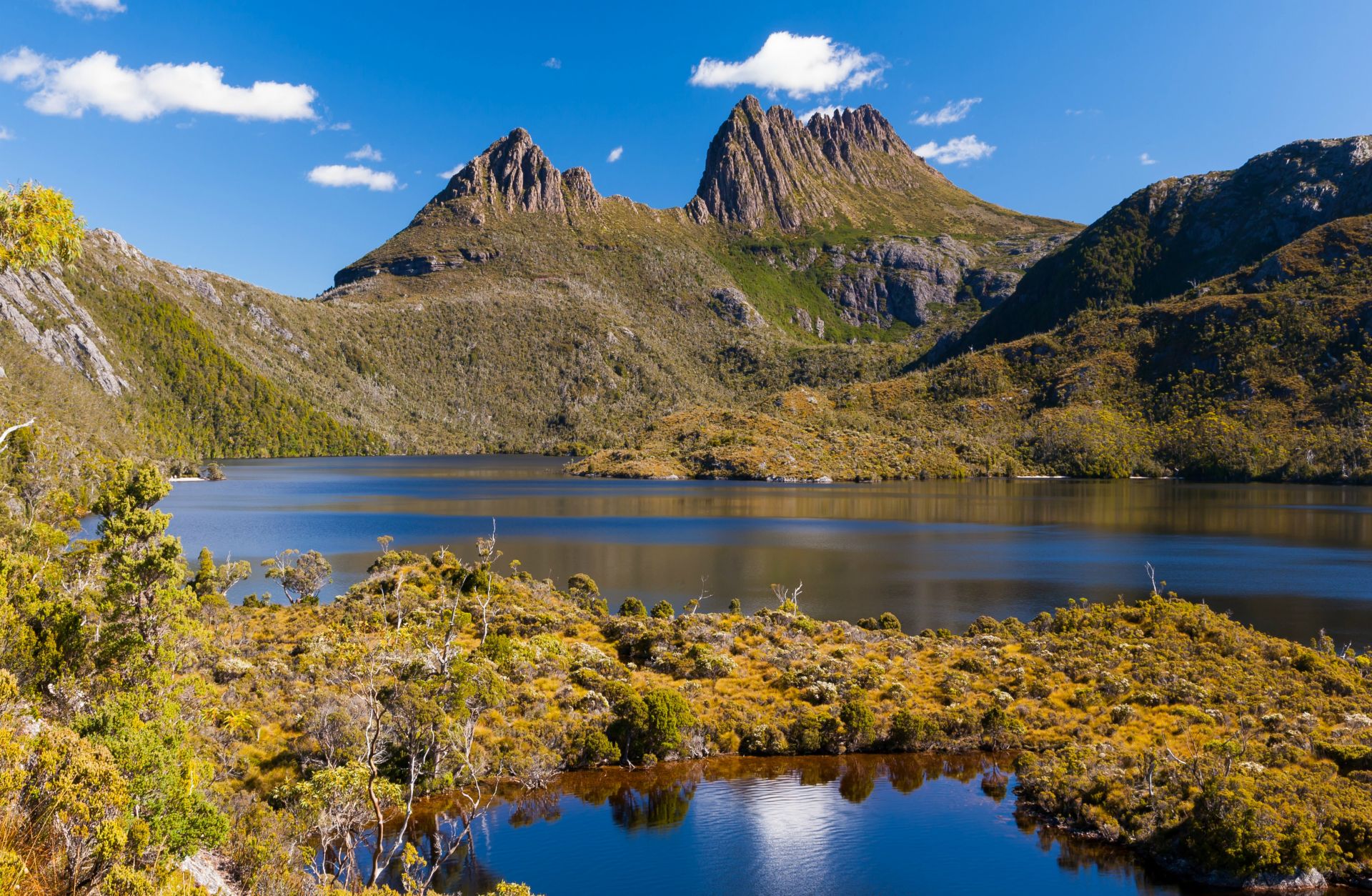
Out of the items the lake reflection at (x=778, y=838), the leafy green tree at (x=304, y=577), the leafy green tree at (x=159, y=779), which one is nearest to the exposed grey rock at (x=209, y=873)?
the leafy green tree at (x=159, y=779)

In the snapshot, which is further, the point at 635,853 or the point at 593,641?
the point at 593,641

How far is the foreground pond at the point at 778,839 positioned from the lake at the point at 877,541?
2939cm

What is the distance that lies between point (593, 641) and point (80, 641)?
29180mm

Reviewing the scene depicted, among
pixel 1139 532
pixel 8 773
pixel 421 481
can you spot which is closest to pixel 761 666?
pixel 8 773

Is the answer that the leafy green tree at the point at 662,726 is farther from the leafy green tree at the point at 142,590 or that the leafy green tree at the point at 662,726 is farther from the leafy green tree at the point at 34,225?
the leafy green tree at the point at 34,225

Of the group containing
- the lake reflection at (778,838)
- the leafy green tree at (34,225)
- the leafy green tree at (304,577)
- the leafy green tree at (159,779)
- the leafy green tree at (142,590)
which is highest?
the leafy green tree at (34,225)

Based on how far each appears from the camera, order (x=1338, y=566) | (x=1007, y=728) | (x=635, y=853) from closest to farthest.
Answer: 1. (x=635, y=853)
2. (x=1007, y=728)
3. (x=1338, y=566)

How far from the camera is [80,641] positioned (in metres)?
22.6

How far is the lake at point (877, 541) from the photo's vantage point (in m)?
69.9

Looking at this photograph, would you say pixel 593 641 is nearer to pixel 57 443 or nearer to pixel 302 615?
pixel 302 615

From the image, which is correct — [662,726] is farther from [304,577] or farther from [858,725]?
[304,577]

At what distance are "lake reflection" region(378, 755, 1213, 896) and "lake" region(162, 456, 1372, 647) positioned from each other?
29174 millimetres

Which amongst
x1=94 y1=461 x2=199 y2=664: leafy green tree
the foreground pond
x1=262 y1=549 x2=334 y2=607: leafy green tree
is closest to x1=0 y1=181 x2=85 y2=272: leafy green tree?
x1=94 y1=461 x2=199 y2=664: leafy green tree

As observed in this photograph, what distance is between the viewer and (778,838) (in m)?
27.2
